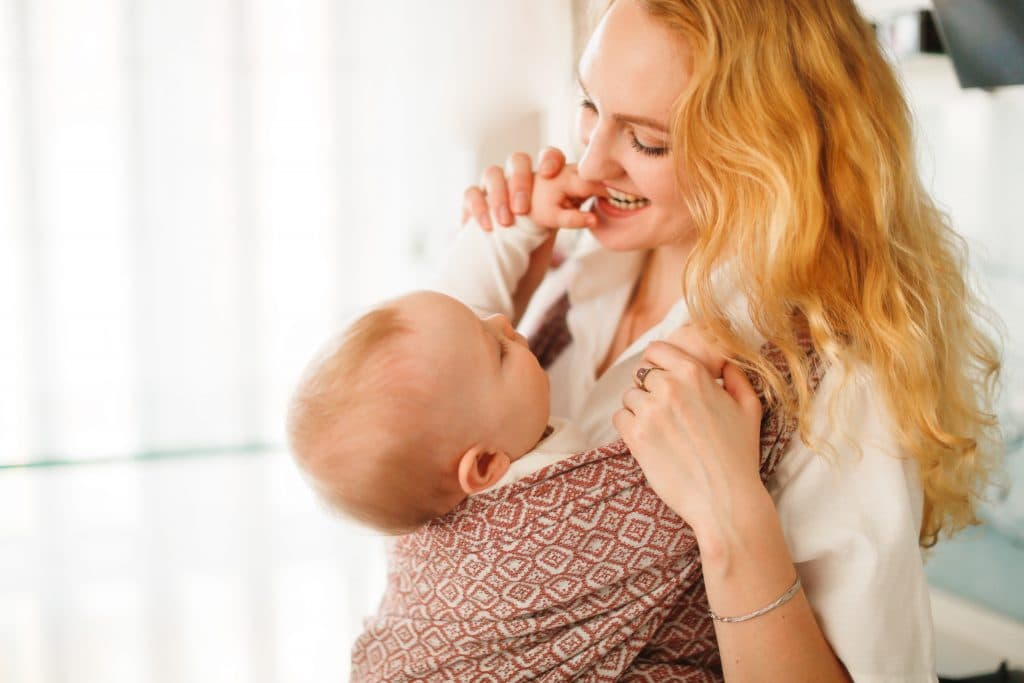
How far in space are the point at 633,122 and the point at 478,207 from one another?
1.30ft

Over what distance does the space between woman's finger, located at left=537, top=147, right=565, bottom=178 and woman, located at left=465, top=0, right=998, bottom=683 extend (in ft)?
0.48

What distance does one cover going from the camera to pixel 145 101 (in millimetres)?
2006

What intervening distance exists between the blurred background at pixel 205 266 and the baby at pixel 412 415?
1.08 meters

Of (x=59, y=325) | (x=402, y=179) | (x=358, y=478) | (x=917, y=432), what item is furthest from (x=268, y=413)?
(x=917, y=432)

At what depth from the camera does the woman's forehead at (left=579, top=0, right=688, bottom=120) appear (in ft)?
3.88

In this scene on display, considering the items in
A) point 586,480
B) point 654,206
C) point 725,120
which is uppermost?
point 725,120

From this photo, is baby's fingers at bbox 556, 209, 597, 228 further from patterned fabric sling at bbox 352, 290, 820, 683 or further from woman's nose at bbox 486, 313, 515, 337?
patterned fabric sling at bbox 352, 290, 820, 683

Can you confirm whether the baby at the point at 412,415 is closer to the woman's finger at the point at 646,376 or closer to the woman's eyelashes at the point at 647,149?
the woman's finger at the point at 646,376

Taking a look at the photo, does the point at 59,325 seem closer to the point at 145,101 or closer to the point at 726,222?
the point at 145,101

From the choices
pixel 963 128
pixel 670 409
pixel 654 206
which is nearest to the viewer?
pixel 670 409

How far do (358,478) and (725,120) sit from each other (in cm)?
67

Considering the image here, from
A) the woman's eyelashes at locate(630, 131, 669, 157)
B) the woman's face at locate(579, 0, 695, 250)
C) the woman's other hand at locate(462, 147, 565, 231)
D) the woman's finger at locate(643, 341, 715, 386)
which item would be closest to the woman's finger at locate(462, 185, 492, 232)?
the woman's other hand at locate(462, 147, 565, 231)

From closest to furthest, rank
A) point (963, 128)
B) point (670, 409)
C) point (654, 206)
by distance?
point (670, 409)
point (654, 206)
point (963, 128)

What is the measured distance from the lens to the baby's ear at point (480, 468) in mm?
1116
